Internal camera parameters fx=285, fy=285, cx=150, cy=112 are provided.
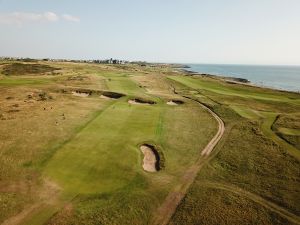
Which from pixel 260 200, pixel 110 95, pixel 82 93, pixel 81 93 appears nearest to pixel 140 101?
pixel 110 95

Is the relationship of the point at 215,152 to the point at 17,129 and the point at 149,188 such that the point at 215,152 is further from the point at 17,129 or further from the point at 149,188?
the point at 17,129

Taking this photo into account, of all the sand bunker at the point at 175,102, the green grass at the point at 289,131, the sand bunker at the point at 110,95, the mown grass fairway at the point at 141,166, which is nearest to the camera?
the mown grass fairway at the point at 141,166

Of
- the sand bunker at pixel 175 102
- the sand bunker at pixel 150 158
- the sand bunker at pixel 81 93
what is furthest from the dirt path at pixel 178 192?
the sand bunker at pixel 81 93

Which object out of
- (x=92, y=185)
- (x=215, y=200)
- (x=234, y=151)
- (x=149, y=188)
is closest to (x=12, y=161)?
(x=92, y=185)

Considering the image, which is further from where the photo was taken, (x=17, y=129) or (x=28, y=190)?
(x=17, y=129)

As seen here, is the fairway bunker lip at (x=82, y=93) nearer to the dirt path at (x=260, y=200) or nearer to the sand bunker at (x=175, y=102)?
the sand bunker at (x=175, y=102)

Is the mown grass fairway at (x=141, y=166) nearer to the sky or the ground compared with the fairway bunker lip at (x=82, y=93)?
nearer to the sky

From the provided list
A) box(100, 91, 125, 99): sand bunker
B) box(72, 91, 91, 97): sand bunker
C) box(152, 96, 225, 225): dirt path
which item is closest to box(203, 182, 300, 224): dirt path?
box(152, 96, 225, 225): dirt path

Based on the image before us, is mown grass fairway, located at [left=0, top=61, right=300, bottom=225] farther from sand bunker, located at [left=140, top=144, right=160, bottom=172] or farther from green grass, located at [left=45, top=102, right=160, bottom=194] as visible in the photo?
sand bunker, located at [left=140, top=144, right=160, bottom=172]
